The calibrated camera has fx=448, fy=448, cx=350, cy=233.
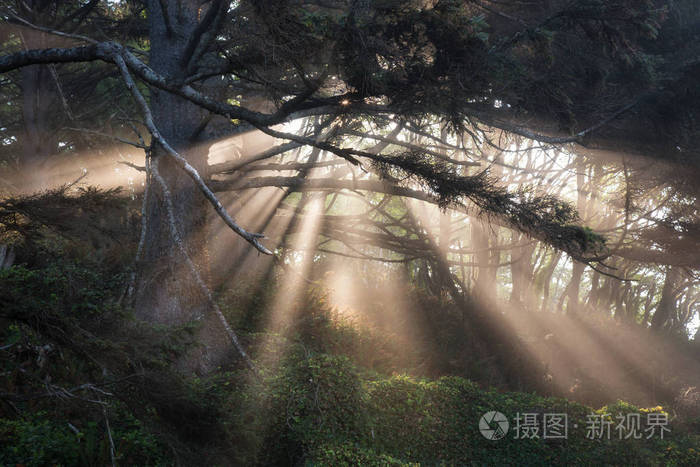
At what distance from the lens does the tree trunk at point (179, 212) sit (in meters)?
7.14

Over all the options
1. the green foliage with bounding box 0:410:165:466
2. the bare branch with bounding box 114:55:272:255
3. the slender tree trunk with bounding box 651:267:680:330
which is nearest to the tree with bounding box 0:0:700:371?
the bare branch with bounding box 114:55:272:255

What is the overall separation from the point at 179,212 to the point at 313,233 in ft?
11.1

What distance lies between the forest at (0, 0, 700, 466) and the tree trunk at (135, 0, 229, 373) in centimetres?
4

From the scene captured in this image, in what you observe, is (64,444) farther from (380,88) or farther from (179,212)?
(380,88)

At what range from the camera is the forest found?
A: 11.9 feet

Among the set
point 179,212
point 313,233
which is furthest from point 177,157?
point 313,233

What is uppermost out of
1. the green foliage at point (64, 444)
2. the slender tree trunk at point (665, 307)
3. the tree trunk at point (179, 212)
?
the tree trunk at point (179, 212)

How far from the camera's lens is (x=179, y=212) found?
7.54 m

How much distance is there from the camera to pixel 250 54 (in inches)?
178

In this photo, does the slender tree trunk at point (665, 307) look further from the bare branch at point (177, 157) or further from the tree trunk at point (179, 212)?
the bare branch at point (177, 157)

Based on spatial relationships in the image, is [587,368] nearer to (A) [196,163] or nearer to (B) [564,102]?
(B) [564,102]

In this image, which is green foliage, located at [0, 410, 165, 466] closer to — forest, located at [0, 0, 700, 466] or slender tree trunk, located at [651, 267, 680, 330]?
forest, located at [0, 0, 700, 466]

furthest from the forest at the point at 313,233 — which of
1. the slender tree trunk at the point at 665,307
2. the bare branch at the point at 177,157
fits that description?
the slender tree trunk at the point at 665,307

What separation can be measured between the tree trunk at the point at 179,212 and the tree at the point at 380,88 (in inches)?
1.0
